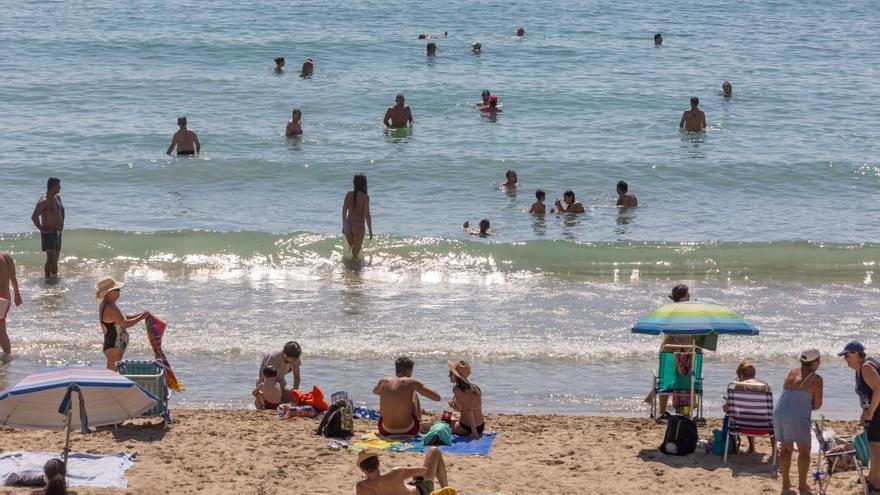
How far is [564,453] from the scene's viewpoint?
10.0 m

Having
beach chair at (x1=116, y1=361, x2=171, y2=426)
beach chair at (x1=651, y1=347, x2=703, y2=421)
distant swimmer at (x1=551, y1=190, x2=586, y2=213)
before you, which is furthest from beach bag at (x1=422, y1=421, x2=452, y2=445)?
distant swimmer at (x1=551, y1=190, x2=586, y2=213)

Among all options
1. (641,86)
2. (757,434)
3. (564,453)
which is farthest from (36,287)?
(641,86)

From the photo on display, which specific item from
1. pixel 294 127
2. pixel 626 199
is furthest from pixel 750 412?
pixel 294 127

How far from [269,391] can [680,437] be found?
147 inches

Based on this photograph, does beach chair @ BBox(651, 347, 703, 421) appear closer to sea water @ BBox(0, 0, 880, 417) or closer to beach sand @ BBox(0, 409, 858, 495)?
beach sand @ BBox(0, 409, 858, 495)

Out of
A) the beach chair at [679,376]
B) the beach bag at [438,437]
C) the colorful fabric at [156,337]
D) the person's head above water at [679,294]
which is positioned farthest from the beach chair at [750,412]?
the colorful fabric at [156,337]

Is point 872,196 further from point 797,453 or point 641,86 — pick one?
point 797,453

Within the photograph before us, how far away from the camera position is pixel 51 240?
15742 millimetres

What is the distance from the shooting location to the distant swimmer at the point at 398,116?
24375 millimetres

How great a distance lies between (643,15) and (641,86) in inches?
416

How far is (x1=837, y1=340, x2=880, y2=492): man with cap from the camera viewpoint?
8492mm

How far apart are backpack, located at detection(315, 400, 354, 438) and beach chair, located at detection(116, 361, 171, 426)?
133 cm

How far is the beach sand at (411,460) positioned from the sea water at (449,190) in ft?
3.28

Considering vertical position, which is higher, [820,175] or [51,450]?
[820,175]
